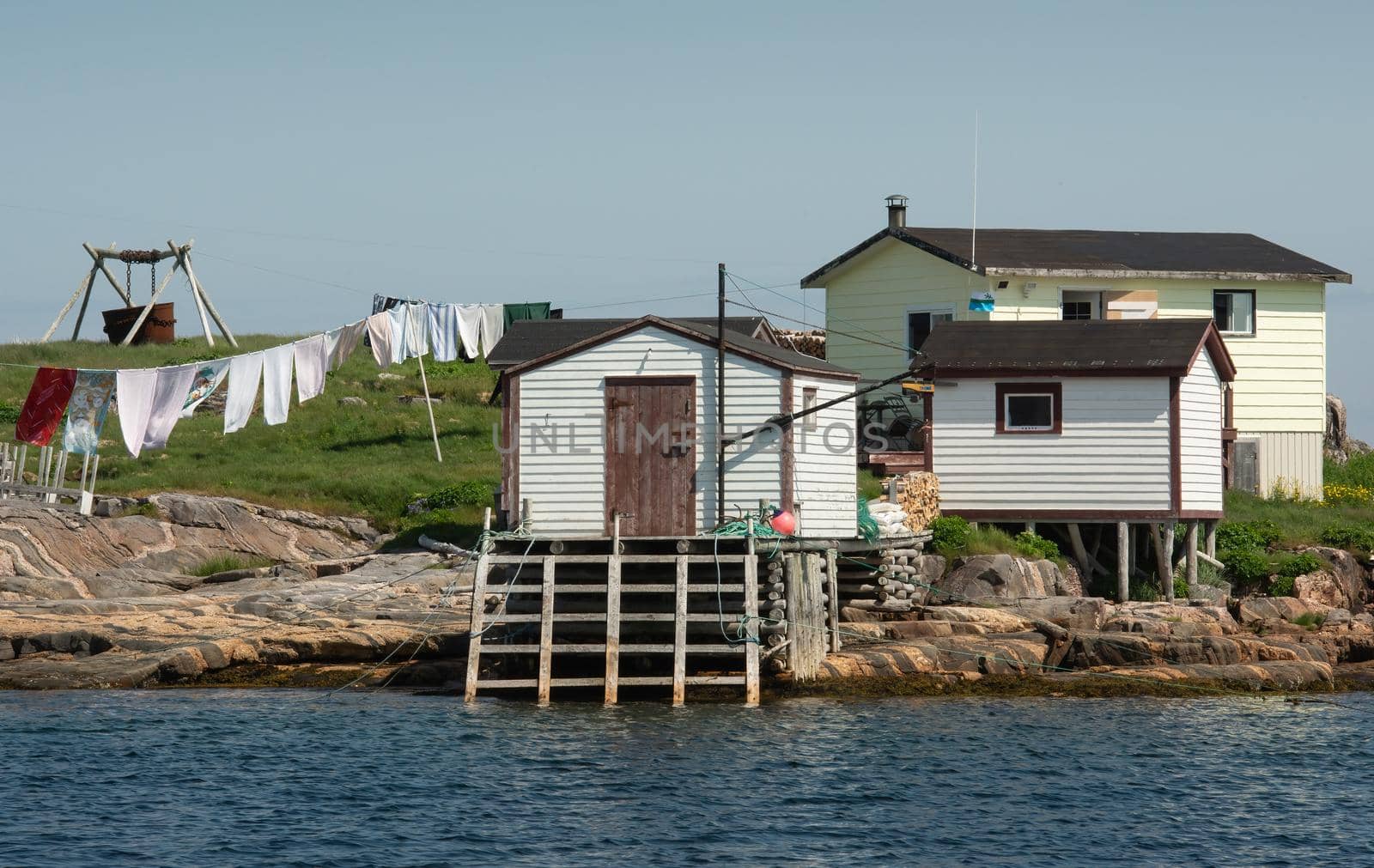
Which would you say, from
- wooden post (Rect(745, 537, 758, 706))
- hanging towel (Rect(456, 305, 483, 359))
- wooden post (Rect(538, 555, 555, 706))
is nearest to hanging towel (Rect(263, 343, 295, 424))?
→ hanging towel (Rect(456, 305, 483, 359))

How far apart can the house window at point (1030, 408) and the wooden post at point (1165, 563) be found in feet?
9.62

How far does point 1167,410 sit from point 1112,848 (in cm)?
1768

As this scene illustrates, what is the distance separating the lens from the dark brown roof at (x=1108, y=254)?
4125 centimetres

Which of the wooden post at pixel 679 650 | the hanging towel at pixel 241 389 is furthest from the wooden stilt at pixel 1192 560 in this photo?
the hanging towel at pixel 241 389

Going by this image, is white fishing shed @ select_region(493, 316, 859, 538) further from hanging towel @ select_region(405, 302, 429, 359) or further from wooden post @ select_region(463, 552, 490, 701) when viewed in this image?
hanging towel @ select_region(405, 302, 429, 359)

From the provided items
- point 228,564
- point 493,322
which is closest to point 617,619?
point 228,564

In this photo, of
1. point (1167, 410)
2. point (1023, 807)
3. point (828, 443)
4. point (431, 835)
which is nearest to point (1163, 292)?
point (1167, 410)

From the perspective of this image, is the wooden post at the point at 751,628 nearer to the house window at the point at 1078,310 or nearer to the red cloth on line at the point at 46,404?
the red cloth on line at the point at 46,404

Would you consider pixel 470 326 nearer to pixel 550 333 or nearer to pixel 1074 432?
pixel 550 333

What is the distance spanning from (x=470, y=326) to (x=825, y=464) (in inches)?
824

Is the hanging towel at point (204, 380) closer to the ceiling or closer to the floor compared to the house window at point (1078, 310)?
closer to the floor

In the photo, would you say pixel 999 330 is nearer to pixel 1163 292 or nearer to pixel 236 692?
pixel 1163 292

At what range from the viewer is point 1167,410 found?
112 feet

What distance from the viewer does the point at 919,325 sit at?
42094mm
